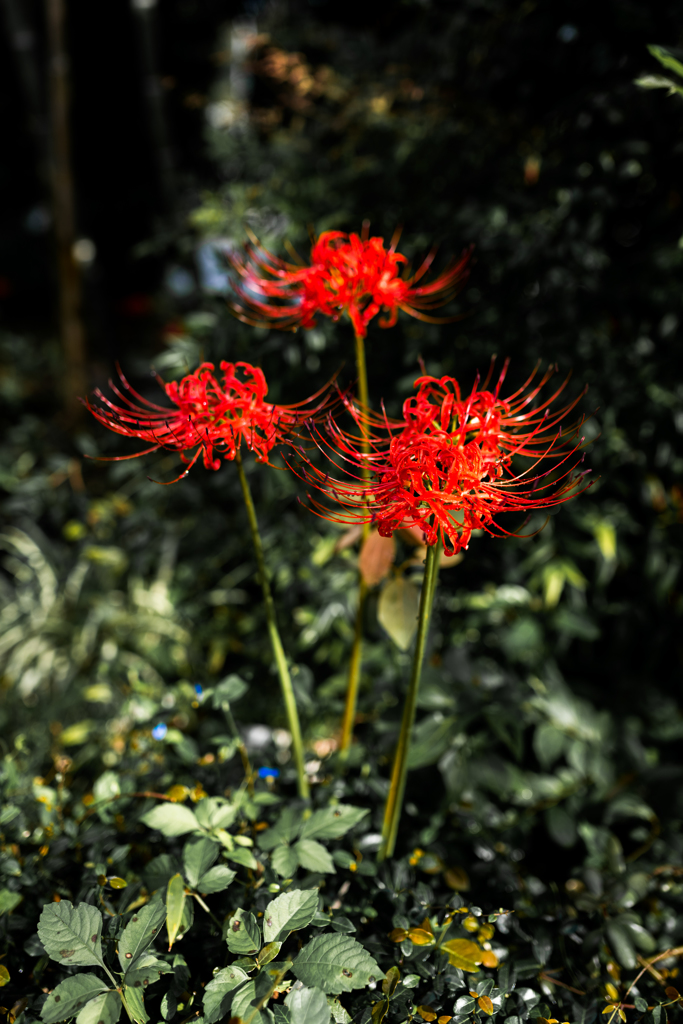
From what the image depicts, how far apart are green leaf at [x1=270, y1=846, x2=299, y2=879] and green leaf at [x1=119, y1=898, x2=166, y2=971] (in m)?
0.15

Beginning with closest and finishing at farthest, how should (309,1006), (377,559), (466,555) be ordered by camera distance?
(309,1006) < (377,559) < (466,555)

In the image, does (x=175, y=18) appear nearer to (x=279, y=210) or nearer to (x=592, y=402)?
(x=279, y=210)

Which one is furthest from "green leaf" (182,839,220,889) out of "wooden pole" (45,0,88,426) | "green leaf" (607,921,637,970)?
"wooden pole" (45,0,88,426)

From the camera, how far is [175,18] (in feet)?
10.7

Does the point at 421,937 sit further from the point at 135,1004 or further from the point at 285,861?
the point at 135,1004

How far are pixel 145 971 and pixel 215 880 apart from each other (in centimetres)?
12

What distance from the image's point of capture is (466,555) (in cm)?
124

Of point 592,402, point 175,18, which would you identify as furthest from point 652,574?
point 175,18

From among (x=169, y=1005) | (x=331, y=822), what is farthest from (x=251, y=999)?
(x=331, y=822)

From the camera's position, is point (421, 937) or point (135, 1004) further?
point (421, 937)

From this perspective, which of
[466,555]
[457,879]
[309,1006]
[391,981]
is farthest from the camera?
[466,555]

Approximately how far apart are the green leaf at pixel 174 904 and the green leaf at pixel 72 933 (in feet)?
0.27

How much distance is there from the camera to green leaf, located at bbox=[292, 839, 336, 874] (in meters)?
0.81

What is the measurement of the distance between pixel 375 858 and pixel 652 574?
0.92 meters
